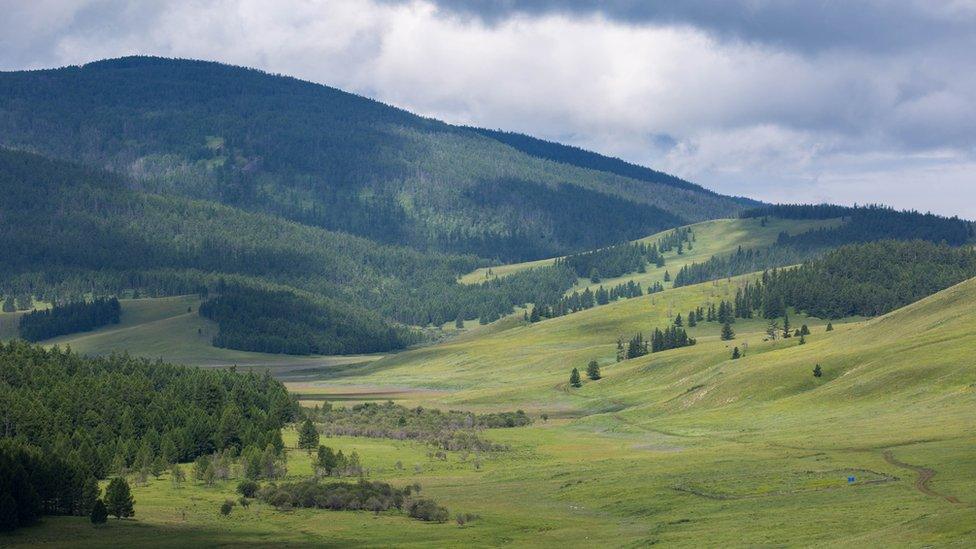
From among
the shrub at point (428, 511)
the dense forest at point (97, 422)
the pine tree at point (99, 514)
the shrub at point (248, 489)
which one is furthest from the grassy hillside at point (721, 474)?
the dense forest at point (97, 422)

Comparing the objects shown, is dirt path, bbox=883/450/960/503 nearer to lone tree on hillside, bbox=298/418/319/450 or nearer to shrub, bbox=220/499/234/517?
shrub, bbox=220/499/234/517

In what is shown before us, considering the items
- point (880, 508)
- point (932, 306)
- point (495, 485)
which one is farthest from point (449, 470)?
point (932, 306)

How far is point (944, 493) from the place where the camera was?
275 feet

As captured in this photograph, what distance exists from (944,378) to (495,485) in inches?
2259

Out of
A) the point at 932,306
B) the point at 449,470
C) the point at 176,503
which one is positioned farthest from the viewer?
the point at 932,306

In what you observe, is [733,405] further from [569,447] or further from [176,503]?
[176,503]

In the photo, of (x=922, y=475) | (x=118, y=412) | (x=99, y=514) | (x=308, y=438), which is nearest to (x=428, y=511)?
(x=99, y=514)

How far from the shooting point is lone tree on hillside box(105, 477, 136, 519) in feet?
309

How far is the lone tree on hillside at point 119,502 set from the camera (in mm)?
94312

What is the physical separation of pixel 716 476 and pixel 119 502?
1928 inches

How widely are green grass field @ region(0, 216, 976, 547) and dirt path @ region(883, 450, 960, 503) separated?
0.63ft

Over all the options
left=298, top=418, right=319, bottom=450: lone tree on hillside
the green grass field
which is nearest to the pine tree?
the green grass field

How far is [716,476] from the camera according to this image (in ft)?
347

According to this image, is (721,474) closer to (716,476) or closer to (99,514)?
(716,476)
